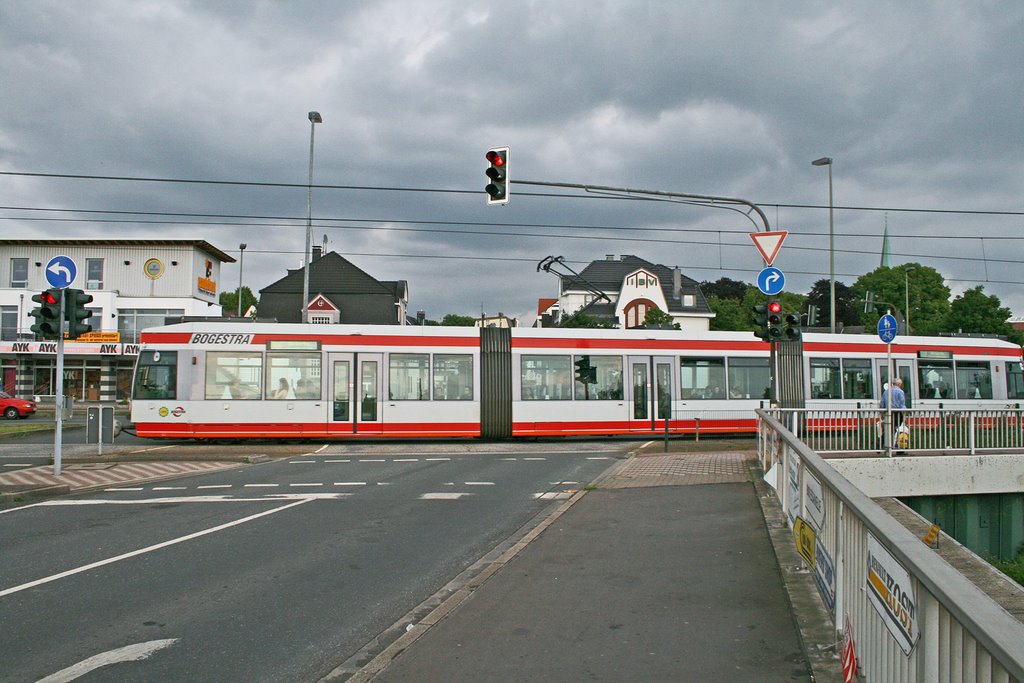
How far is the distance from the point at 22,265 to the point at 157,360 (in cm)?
3912

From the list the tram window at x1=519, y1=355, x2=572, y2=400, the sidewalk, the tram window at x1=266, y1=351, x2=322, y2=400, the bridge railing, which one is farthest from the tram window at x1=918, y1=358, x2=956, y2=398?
the bridge railing

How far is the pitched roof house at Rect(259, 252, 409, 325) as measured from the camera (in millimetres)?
62406

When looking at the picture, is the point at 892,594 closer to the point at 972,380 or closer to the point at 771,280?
the point at 771,280

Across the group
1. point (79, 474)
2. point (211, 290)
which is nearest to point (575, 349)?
point (79, 474)

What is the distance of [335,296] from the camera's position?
64.2 meters

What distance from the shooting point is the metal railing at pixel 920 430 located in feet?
50.7

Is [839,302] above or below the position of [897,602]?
above

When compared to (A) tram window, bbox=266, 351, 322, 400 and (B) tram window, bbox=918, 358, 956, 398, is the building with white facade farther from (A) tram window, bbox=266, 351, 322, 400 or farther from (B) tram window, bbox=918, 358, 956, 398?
(B) tram window, bbox=918, 358, 956, 398

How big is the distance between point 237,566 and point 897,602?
672cm

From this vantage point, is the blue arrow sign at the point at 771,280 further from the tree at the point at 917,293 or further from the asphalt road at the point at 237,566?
the tree at the point at 917,293

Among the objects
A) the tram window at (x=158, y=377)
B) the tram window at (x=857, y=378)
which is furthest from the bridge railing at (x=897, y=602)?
the tram window at (x=857, y=378)

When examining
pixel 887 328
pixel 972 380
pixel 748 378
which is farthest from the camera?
pixel 972 380

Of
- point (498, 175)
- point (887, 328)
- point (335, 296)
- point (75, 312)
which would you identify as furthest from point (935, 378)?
point (335, 296)

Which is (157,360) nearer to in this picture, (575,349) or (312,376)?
(312,376)
